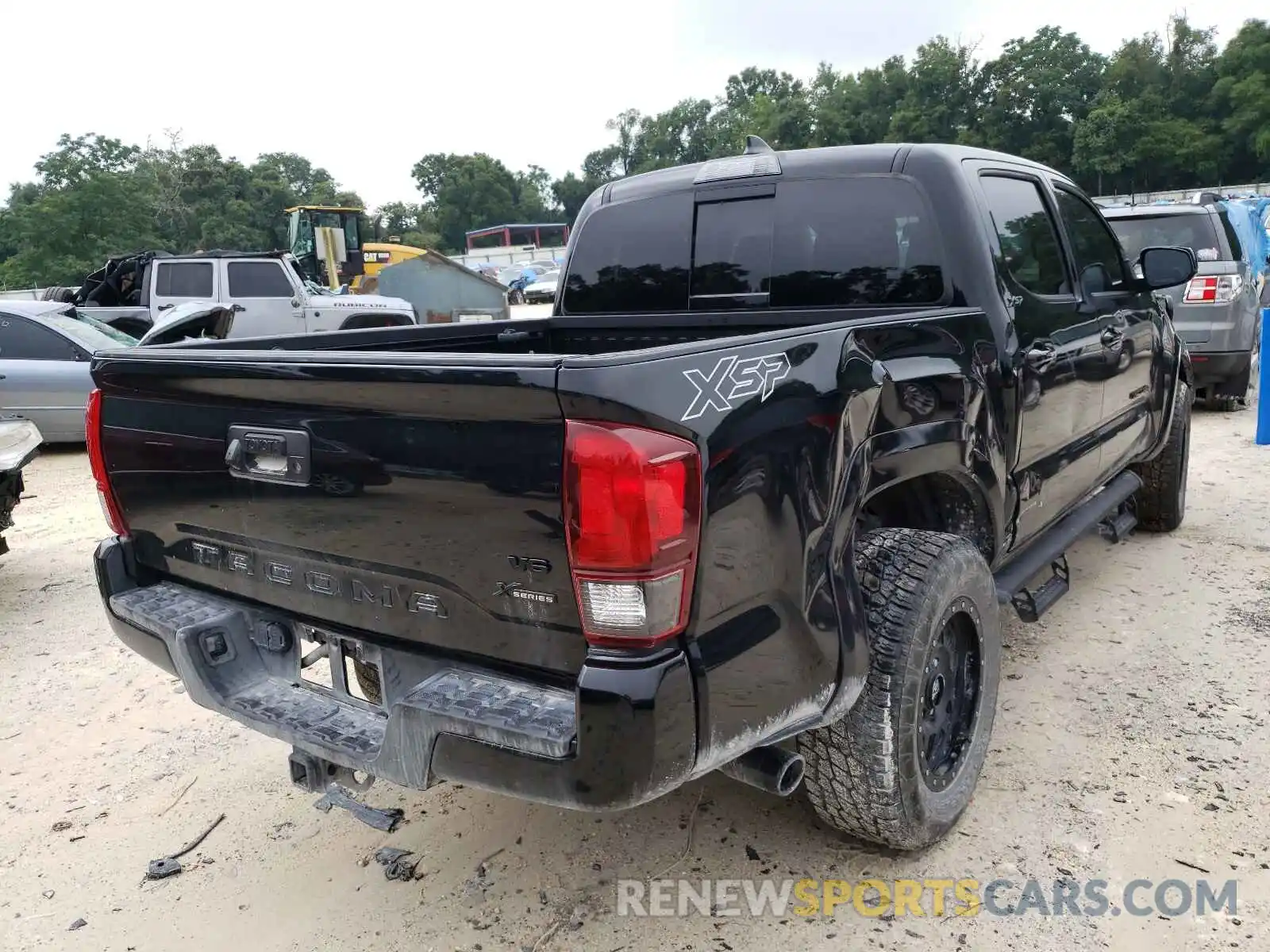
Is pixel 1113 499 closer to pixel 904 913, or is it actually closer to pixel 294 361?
pixel 904 913

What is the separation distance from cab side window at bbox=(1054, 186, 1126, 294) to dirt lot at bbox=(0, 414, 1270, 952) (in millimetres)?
1544

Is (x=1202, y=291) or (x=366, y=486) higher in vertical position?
(x=1202, y=291)

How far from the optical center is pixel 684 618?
70.1 inches

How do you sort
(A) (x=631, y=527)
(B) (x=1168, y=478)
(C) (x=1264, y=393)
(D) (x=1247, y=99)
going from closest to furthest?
(A) (x=631, y=527) → (B) (x=1168, y=478) → (C) (x=1264, y=393) → (D) (x=1247, y=99)

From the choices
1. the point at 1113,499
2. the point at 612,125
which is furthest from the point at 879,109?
the point at 1113,499

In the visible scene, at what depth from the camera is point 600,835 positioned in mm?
2814

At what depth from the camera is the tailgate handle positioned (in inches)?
83.2

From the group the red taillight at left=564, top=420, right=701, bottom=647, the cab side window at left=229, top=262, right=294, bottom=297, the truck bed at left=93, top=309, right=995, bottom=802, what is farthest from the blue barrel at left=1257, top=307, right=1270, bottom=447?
the cab side window at left=229, top=262, right=294, bottom=297

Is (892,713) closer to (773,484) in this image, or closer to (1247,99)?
(773,484)

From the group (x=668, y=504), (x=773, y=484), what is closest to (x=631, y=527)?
(x=668, y=504)

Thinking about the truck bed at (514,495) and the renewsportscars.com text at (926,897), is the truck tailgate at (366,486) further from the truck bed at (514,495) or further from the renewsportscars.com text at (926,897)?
the renewsportscars.com text at (926,897)

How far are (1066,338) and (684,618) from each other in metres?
2.37

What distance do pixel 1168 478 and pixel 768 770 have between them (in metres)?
4.19

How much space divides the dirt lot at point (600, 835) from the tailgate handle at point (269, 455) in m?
1.22
